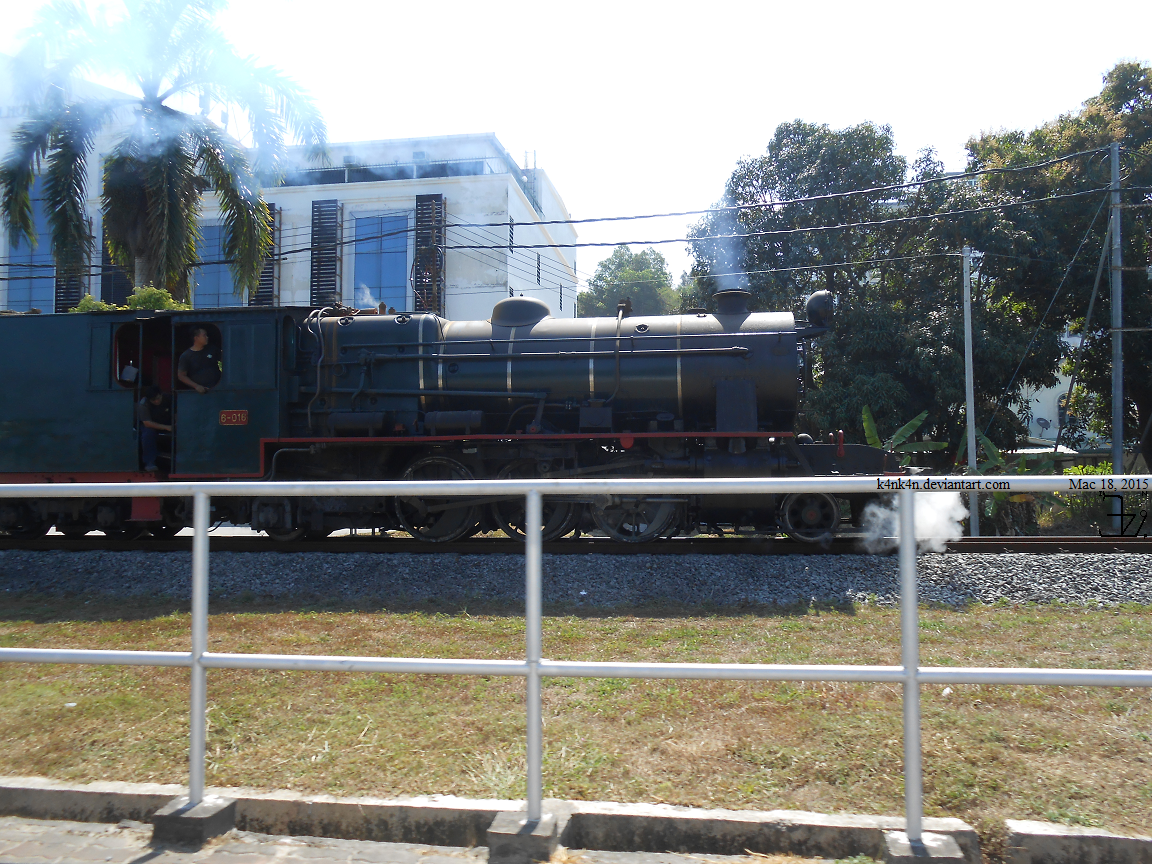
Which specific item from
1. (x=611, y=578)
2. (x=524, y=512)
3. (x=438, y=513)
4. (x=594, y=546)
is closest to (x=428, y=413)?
(x=438, y=513)

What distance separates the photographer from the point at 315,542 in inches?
371

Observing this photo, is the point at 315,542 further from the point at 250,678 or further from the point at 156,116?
the point at 156,116

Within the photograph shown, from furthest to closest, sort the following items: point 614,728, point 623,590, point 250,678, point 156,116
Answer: point 156,116
point 623,590
point 250,678
point 614,728

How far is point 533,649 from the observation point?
9.23ft

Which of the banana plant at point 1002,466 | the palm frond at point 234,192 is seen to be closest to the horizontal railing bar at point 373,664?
the banana plant at point 1002,466

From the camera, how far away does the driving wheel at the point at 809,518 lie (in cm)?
862

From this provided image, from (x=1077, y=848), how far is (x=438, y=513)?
299 inches

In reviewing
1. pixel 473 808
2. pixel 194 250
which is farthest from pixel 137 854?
pixel 194 250

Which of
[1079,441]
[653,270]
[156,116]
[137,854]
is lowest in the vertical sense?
[137,854]

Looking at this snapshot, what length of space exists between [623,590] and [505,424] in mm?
3510

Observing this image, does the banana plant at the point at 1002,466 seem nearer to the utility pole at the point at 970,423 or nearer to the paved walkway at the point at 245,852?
the utility pole at the point at 970,423

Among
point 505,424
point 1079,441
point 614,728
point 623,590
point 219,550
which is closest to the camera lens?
point 614,728

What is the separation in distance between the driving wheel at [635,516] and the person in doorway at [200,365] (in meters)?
5.24

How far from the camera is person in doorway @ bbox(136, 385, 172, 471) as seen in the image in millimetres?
9906
